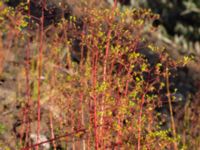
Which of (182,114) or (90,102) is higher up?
(90,102)

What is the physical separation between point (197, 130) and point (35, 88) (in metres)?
1.89

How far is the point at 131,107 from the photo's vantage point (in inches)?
128

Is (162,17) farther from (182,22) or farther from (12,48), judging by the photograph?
(12,48)

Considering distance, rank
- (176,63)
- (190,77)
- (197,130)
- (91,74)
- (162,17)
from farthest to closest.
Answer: (162,17) → (190,77) → (197,130) → (91,74) → (176,63)

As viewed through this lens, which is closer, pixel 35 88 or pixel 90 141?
pixel 90 141

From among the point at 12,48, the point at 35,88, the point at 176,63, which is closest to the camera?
the point at 176,63

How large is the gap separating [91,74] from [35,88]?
2329mm

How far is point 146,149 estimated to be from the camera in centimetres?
309

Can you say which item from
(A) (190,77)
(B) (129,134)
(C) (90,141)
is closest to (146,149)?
(B) (129,134)

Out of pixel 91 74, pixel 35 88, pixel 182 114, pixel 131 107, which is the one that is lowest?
pixel 182 114

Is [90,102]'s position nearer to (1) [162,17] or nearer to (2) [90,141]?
(2) [90,141]

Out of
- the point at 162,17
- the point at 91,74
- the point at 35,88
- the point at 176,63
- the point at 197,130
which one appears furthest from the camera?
the point at 162,17

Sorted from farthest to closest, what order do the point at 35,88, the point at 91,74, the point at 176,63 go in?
the point at 35,88 < the point at 91,74 < the point at 176,63

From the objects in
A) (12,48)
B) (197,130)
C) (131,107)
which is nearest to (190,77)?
(197,130)
